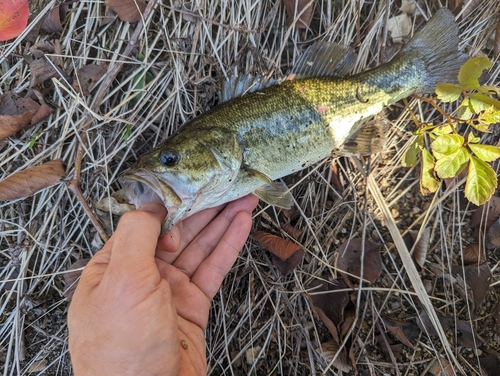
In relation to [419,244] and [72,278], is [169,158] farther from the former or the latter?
[419,244]

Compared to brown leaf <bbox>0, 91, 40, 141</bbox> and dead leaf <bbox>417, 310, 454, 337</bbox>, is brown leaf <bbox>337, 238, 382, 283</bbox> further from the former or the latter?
brown leaf <bbox>0, 91, 40, 141</bbox>

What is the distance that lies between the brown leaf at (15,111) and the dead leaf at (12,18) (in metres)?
0.44

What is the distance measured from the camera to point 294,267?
2.77 metres

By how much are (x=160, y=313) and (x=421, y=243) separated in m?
2.22

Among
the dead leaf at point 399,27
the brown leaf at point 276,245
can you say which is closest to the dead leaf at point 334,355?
the brown leaf at point 276,245

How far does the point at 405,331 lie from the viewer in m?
2.90

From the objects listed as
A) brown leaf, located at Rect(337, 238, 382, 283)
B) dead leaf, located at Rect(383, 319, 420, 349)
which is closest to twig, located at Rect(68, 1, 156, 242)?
brown leaf, located at Rect(337, 238, 382, 283)

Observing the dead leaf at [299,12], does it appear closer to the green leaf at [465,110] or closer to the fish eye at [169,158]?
the green leaf at [465,110]

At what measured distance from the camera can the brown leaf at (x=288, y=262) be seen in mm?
2768

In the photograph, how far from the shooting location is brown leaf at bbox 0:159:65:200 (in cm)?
263

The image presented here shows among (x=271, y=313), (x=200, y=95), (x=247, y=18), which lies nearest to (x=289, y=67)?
(x=247, y=18)

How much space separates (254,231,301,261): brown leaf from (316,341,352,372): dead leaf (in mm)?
793

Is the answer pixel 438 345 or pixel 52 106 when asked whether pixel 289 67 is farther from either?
pixel 438 345

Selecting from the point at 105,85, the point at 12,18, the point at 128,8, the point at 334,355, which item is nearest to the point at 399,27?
the point at 128,8
